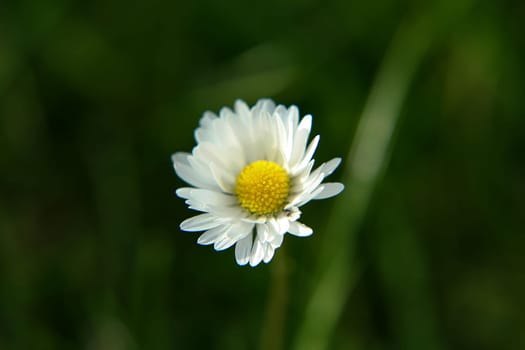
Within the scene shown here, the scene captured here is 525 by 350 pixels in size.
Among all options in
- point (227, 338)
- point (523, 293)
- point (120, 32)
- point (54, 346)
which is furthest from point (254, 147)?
point (120, 32)

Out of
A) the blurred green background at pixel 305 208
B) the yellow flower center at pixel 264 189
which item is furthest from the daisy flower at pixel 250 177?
the blurred green background at pixel 305 208

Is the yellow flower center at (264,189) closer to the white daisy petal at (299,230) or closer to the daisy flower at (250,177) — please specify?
the daisy flower at (250,177)

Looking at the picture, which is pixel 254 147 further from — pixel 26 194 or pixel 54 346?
pixel 26 194

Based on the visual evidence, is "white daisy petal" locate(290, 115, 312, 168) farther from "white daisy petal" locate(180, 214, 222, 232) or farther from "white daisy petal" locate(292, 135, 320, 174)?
"white daisy petal" locate(180, 214, 222, 232)

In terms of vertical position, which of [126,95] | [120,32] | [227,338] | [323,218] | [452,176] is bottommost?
[227,338]

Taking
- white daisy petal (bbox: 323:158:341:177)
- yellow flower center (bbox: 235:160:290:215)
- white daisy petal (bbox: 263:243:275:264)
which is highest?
yellow flower center (bbox: 235:160:290:215)

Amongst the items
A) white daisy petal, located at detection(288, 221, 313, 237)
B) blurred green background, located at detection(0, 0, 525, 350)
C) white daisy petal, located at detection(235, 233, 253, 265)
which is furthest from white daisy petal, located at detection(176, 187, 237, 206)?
blurred green background, located at detection(0, 0, 525, 350)

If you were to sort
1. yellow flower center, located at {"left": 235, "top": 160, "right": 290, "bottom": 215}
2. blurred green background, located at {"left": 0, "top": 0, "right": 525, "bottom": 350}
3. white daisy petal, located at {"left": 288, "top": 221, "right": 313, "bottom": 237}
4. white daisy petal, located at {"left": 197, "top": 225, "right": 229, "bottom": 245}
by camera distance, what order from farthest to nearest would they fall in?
blurred green background, located at {"left": 0, "top": 0, "right": 525, "bottom": 350}
yellow flower center, located at {"left": 235, "top": 160, "right": 290, "bottom": 215}
white daisy petal, located at {"left": 197, "top": 225, "right": 229, "bottom": 245}
white daisy petal, located at {"left": 288, "top": 221, "right": 313, "bottom": 237}

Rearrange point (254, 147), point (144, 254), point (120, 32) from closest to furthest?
point (254, 147) < point (144, 254) < point (120, 32)
